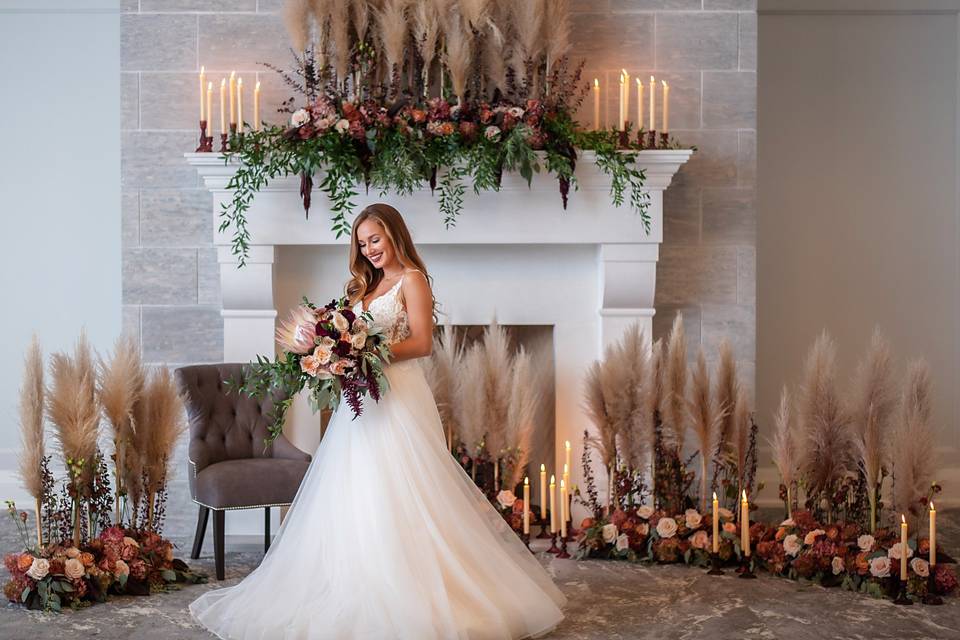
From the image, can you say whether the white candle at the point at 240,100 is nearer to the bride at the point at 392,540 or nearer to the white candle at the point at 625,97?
the bride at the point at 392,540

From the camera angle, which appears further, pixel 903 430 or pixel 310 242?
pixel 310 242

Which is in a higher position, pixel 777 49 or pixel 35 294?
pixel 777 49

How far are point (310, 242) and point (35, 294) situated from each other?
232 centimetres

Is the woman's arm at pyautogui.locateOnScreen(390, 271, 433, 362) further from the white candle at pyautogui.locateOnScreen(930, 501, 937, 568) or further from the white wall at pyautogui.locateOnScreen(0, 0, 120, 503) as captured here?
the white wall at pyautogui.locateOnScreen(0, 0, 120, 503)

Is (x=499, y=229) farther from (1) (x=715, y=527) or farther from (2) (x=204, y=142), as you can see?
(1) (x=715, y=527)

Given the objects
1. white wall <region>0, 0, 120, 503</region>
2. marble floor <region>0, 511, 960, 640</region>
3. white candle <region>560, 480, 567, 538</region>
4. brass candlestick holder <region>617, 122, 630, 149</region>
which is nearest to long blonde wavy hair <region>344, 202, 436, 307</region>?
marble floor <region>0, 511, 960, 640</region>

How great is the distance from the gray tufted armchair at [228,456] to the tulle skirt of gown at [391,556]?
0.66 meters

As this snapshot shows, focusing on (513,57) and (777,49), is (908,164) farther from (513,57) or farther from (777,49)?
(513,57)

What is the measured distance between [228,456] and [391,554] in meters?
1.65

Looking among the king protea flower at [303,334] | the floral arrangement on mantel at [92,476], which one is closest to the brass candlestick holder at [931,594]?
the king protea flower at [303,334]

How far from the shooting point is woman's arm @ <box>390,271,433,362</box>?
3.87 metres

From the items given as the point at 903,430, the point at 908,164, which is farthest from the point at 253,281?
the point at 908,164

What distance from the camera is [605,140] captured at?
5.18m

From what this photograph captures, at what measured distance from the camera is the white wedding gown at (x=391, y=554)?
3.48 metres
